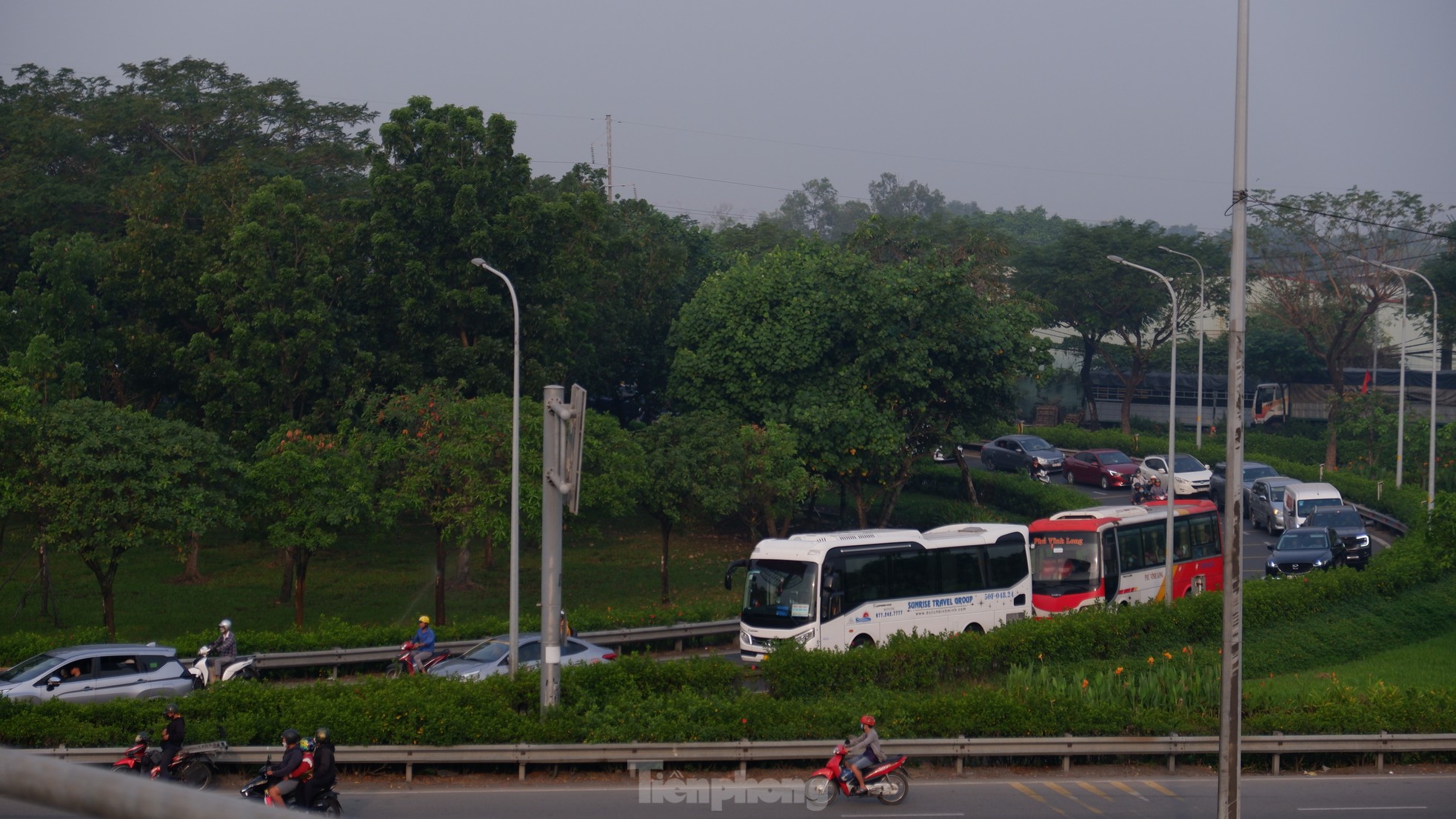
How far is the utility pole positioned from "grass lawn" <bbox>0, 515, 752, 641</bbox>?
10907 millimetres

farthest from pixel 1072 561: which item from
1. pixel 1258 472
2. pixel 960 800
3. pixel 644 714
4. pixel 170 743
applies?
pixel 1258 472

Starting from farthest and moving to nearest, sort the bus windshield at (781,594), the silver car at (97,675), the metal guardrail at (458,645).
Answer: the bus windshield at (781,594) → the metal guardrail at (458,645) → the silver car at (97,675)

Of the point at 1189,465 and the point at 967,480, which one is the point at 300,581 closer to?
the point at 967,480

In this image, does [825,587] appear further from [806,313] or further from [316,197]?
[316,197]

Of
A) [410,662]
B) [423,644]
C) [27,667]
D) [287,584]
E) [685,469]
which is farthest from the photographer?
[685,469]

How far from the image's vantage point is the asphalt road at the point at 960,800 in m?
13.3

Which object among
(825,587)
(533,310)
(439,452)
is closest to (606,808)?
(825,587)

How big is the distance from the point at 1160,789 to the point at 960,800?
9.15 feet

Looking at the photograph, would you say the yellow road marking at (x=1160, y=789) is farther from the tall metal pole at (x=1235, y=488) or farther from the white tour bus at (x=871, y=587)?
the white tour bus at (x=871, y=587)

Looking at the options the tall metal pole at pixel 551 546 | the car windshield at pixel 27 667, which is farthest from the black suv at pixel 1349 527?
the car windshield at pixel 27 667

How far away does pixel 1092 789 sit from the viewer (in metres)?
14.6

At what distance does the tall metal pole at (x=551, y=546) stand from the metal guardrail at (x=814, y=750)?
35.5 inches

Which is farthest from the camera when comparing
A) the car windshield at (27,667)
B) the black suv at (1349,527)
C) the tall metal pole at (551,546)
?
the black suv at (1349,527)

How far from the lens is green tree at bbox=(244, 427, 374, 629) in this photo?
84.2ft
